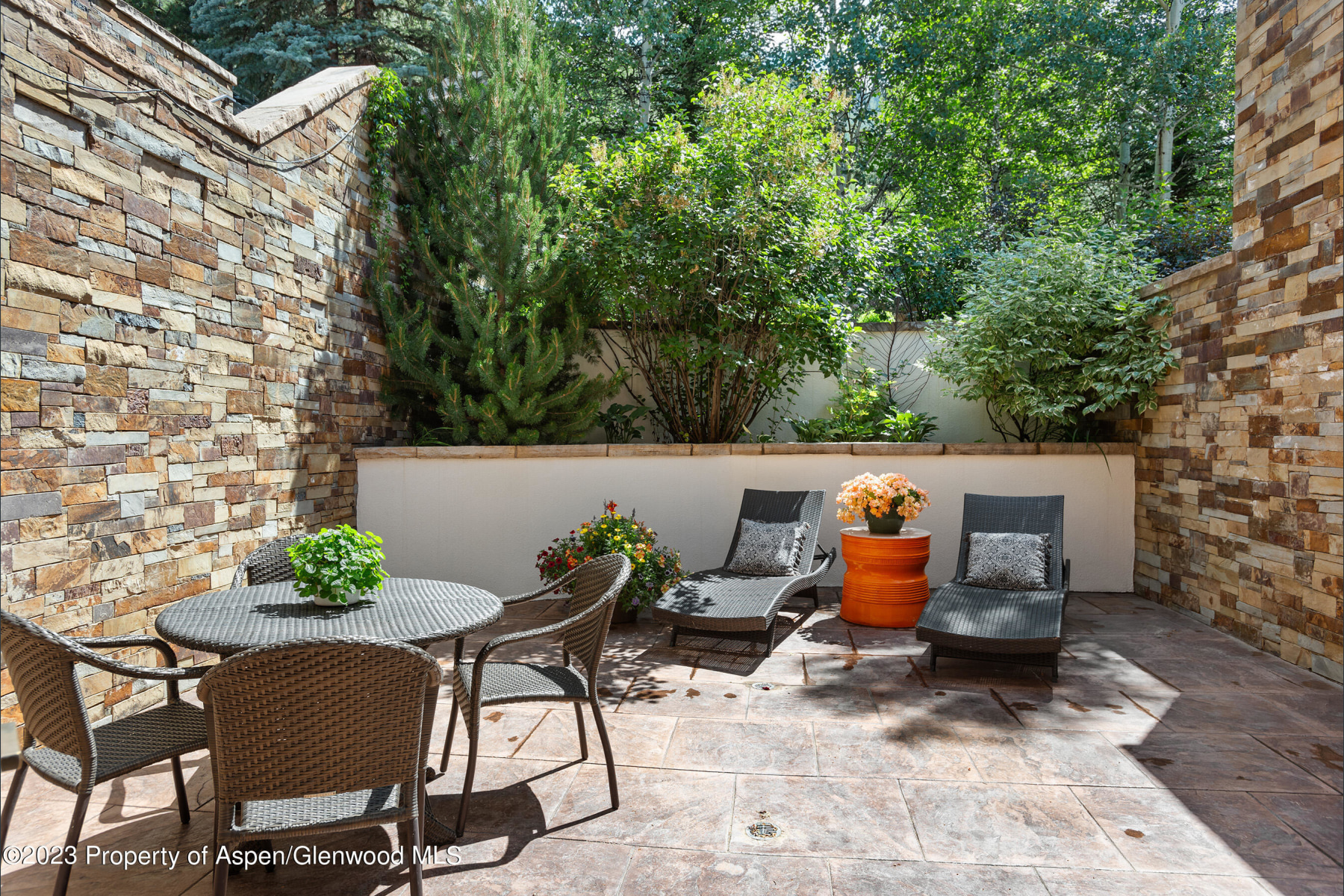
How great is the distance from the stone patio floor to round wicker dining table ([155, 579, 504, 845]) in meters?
0.42

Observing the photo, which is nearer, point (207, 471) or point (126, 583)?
point (126, 583)

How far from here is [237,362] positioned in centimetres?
435

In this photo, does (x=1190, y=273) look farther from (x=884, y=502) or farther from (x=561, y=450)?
(x=561, y=450)

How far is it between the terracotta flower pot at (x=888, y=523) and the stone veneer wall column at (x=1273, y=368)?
1.98m

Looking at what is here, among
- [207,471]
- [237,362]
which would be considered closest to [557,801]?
[207,471]

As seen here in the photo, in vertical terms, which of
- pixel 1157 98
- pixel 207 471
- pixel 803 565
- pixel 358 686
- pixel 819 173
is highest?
pixel 1157 98

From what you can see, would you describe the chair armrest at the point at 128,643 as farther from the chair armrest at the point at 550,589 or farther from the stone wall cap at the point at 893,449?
the stone wall cap at the point at 893,449

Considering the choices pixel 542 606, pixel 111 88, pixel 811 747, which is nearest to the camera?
pixel 811 747

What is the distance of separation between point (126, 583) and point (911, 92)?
11.8 metres

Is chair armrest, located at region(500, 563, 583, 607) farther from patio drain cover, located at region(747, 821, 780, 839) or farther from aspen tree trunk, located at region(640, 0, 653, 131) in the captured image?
aspen tree trunk, located at region(640, 0, 653, 131)

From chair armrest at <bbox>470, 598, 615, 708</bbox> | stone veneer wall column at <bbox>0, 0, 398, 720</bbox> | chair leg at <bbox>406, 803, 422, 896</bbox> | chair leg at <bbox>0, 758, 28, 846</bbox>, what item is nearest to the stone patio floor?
chair leg at <bbox>0, 758, 28, 846</bbox>

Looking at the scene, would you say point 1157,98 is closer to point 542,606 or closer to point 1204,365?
point 1204,365

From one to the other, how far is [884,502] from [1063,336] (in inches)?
87.0

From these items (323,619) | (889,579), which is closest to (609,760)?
(323,619)
